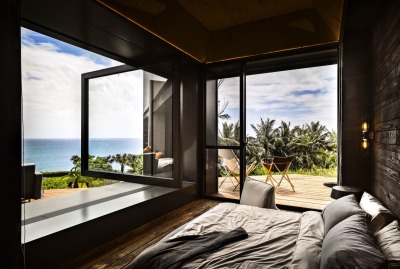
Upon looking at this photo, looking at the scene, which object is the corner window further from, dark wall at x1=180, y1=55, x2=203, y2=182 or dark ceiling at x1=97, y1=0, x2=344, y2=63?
dark ceiling at x1=97, y1=0, x2=344, y2=63

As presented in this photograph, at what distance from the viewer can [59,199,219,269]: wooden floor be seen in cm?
231

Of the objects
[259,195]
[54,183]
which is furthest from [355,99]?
→ [54,183]

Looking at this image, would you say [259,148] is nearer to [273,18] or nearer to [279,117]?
[279,117]

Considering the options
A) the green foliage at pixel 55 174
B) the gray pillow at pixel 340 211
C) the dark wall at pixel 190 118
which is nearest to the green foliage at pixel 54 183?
the green foliage at pixel 55 174

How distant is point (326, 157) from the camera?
7453 mm

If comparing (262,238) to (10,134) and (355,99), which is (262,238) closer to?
(10,134)

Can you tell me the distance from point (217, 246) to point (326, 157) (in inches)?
275

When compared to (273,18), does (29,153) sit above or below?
below

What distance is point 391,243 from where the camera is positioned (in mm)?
1358

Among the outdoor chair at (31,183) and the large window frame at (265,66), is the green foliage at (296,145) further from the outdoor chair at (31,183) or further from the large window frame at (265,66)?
the outdoor chair at (31,183)

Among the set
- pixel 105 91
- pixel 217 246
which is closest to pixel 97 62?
pixel 105 91

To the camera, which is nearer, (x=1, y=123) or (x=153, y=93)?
(x=1, y=123)

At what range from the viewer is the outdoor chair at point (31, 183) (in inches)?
125

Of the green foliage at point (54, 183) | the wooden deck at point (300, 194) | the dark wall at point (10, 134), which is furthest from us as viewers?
the wooden deck at point (300, 194)
